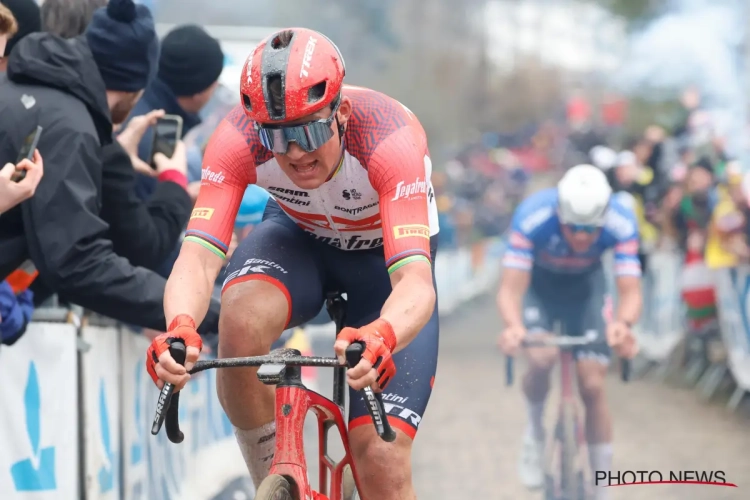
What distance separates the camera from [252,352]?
423cm

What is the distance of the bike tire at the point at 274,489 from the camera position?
3592mm

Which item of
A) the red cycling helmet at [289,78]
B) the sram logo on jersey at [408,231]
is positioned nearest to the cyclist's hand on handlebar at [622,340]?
the sram logo on jersey at [408,231]

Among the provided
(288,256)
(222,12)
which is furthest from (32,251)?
(222,12)

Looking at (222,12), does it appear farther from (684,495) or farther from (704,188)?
(684,495)

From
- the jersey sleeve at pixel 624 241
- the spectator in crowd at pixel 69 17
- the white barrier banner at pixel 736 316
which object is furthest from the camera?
the white barrier banner at pixel 736 316

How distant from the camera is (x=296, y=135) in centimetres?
384

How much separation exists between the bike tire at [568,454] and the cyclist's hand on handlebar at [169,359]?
17.3 feet

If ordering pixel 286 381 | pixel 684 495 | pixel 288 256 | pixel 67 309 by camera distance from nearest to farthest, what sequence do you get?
pixel 286 381
pixel 288 256
pixel 67 309
pixel 684 495

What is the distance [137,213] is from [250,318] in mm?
1322

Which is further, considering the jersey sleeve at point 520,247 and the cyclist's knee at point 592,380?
the jersey sleeve at point 520,247

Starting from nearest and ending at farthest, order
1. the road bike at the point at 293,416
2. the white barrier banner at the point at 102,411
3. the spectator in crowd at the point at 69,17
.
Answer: the road bike at the point at 293,416, the white barrier banner at the point at 102,411, the spectator in crowd at the point at 69,17

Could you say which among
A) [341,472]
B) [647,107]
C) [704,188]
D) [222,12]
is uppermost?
[341,472]

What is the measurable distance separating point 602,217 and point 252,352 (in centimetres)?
494

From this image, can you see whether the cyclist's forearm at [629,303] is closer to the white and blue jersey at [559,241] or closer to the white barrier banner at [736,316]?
the white and blue jersey at [559,241]
